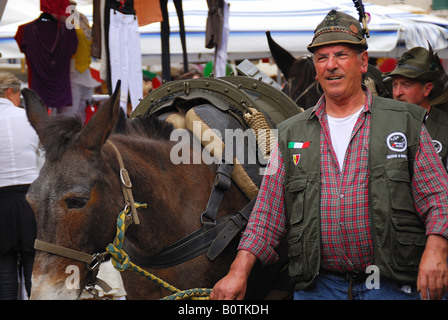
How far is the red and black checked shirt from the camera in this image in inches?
93.8

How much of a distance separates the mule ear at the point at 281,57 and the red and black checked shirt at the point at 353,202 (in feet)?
7.29

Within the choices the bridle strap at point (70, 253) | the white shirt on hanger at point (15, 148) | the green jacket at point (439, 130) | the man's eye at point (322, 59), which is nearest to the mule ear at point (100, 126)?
the bridle strap at point (70, 253)

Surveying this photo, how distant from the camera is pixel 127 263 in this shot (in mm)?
2729

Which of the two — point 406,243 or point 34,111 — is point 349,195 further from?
point 34,111

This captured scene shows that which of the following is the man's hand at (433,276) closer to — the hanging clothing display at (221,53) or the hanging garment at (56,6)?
the hanging clothing display at (221,53)

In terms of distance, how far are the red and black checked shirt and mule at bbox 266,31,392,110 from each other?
1.96 meters

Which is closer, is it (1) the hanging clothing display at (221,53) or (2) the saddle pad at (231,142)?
(2) the saddle pad at (231,142)

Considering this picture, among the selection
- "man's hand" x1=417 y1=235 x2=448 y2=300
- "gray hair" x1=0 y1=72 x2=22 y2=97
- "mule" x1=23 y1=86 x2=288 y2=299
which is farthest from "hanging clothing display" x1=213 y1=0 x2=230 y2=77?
"man's hand" x1=417 y1=235 x2=448 y2=300

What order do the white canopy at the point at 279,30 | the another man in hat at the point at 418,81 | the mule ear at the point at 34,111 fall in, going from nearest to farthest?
1. the mule ear at the point at 34,111
2. the another man in hat at the point at 418,81
3. the white canopy at the point at 279,30

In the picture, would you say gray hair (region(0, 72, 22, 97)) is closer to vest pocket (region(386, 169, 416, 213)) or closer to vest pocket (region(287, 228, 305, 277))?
vest pocket (region(287, 228, 305, 277))

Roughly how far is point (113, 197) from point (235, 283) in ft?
2.23

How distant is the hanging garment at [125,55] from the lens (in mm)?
5125

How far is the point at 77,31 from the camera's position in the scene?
6.16m

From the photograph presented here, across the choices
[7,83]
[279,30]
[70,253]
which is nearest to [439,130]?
[70,253]
